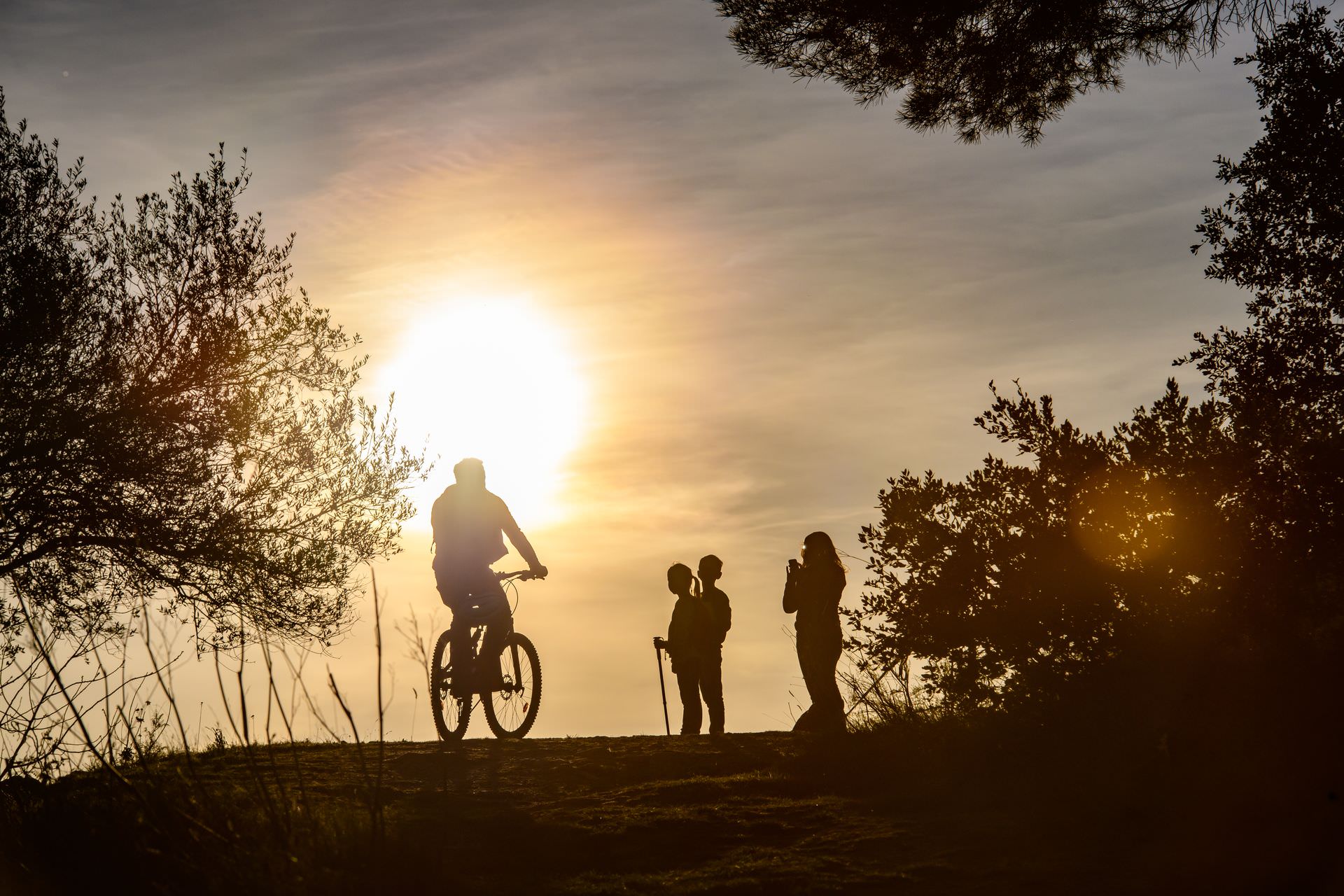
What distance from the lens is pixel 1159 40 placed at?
11.4 m

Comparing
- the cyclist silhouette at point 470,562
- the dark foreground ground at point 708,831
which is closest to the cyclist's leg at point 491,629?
the cyclist silhouette at point 470,562

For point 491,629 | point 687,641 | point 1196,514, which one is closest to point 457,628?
point 491,629

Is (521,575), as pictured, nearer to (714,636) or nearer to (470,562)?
(470,562)

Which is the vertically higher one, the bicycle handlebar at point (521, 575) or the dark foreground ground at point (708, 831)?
the bicycle handlebar at point (521, 575)

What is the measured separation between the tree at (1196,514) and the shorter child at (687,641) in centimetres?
373

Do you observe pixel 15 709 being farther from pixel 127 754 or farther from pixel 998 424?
pixel 998 424

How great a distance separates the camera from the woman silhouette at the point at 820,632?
11.3m

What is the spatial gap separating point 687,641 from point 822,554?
7.57 ft

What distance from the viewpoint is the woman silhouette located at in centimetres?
1133

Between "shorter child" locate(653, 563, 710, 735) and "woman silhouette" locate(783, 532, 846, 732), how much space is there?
5.69 ft

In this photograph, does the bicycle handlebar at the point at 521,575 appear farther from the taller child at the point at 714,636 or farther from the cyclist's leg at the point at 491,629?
the taller child at the point at 714,636

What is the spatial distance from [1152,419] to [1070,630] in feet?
5.69

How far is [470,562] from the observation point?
10523mm

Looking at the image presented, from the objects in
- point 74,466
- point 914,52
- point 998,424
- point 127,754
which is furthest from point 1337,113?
point 74,466
